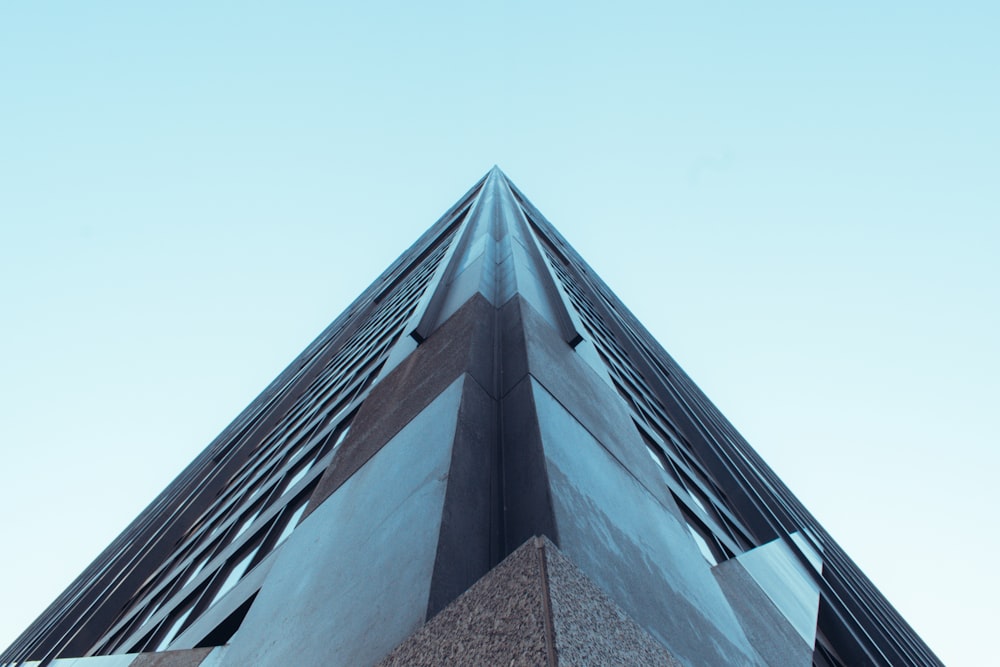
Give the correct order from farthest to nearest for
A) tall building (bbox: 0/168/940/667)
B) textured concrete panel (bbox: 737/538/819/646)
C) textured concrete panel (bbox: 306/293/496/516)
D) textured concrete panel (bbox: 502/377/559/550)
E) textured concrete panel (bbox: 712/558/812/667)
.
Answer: textured concrete panel (bbox: 737/538/819/646)
textured concrete panel (bbox: 306/293/496/516)
textured concrete panel (bbox: 712/558/812/667)
textured concrete panel (bbox: 502/377/559/550)
tall building (bbox: 0/168/940/667)

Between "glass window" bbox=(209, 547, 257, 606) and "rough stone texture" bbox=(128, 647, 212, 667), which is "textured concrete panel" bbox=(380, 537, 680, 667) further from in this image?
"glass window" bbox=(209, 547, 257, 606)

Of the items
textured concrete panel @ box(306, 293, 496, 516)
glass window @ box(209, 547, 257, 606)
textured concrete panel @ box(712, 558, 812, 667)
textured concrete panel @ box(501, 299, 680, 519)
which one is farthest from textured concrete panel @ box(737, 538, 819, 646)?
glass window @ box(209, 547, 257, 606)

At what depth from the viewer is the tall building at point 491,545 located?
2736 mm

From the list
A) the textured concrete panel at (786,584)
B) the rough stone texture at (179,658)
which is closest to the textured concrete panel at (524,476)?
the rough stone texture at (179,658)

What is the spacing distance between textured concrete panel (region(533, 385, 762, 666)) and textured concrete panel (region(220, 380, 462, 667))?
0.85 m

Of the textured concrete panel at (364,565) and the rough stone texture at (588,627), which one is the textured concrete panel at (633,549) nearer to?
the textured concrete panel at (364,565)

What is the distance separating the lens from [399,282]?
28.9 meters

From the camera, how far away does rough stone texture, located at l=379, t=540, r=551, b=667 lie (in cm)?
231

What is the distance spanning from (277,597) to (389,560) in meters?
1.51

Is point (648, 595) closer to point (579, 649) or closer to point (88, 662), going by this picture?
point (579, 649)

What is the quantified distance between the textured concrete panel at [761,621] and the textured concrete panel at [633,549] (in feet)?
2.77

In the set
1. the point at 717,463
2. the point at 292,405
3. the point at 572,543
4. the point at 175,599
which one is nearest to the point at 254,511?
the point at 175,599

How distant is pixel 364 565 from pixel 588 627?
2.33 m

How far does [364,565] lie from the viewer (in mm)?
4355
